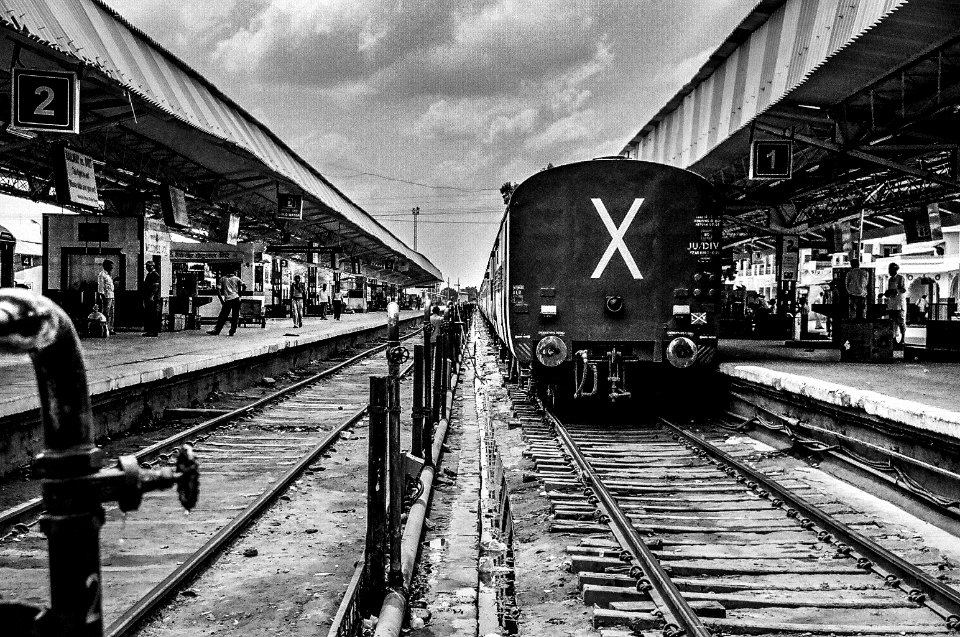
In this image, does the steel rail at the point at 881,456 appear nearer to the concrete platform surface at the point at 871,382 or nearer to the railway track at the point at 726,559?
the concrete platform surface at the point at 871,382

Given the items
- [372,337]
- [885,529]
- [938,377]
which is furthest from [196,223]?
[885,529]

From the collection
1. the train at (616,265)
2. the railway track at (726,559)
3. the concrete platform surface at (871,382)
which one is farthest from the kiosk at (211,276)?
the railway track at (726,559)

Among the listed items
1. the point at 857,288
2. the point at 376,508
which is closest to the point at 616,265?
the point at 376,508

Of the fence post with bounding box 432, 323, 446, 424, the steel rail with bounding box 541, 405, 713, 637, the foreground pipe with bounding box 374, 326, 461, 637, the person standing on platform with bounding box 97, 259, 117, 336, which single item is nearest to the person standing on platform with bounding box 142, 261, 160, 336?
the person standing on platform with bounding box 97, 259, 117, 336

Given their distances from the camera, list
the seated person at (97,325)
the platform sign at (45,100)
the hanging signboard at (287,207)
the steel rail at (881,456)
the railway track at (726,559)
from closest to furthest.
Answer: the railway track at (726,559), the steel rail at (881,456), the platform sign at (45,100), the seated person at (97,325), the hanging signboard at (287,207)

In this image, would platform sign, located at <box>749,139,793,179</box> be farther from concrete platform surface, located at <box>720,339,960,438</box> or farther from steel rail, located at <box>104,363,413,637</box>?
steel rail, located at <box>104,363,413,637</box>

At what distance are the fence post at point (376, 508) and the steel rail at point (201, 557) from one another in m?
1.07

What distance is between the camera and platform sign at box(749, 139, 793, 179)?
12336 mm

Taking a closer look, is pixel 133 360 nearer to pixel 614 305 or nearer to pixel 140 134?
pixel 140 134

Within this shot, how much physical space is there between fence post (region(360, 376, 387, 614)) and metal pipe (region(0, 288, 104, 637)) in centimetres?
252

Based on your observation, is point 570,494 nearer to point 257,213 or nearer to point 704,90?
point 704,90

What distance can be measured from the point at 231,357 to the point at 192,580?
9.27 m

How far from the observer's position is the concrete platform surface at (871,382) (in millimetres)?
7035

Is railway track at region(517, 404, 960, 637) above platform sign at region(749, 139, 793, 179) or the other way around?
the other way around
